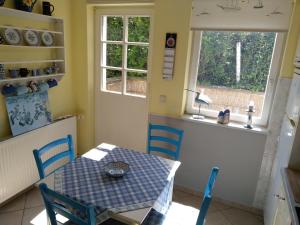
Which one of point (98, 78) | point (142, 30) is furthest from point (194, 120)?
point (98, 78)

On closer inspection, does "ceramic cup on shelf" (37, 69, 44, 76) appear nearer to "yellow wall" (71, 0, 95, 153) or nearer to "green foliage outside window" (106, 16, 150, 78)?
"yellow wall" (71, 0, 95, 153)

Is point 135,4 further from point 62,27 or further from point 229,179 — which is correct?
point 229,179

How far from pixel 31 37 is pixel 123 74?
1.07m

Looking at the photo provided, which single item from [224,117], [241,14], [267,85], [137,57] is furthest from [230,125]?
[137,57]

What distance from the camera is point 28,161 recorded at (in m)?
2.46

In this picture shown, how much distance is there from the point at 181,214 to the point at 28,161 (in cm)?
170

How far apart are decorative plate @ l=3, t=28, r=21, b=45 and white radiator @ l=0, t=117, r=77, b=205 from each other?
0.91 metres

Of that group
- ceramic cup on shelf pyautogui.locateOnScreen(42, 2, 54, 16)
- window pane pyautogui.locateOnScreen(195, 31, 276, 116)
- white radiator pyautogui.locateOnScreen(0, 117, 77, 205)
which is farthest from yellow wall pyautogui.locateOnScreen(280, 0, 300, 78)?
white radiator pyautogui.locateOnScreen(0, 117, 77, 205)

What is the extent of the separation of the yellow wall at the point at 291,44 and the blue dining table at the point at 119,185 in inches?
51.9

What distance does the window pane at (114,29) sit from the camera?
282cm

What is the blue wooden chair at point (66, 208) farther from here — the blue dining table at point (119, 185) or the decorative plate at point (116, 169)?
the decorative plate at point (116, 169)

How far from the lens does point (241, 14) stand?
6.99ft

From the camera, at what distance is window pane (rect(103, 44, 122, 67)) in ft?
9.50

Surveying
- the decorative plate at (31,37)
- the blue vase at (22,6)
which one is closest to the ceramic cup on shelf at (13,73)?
the decorative plate at (31,37)
